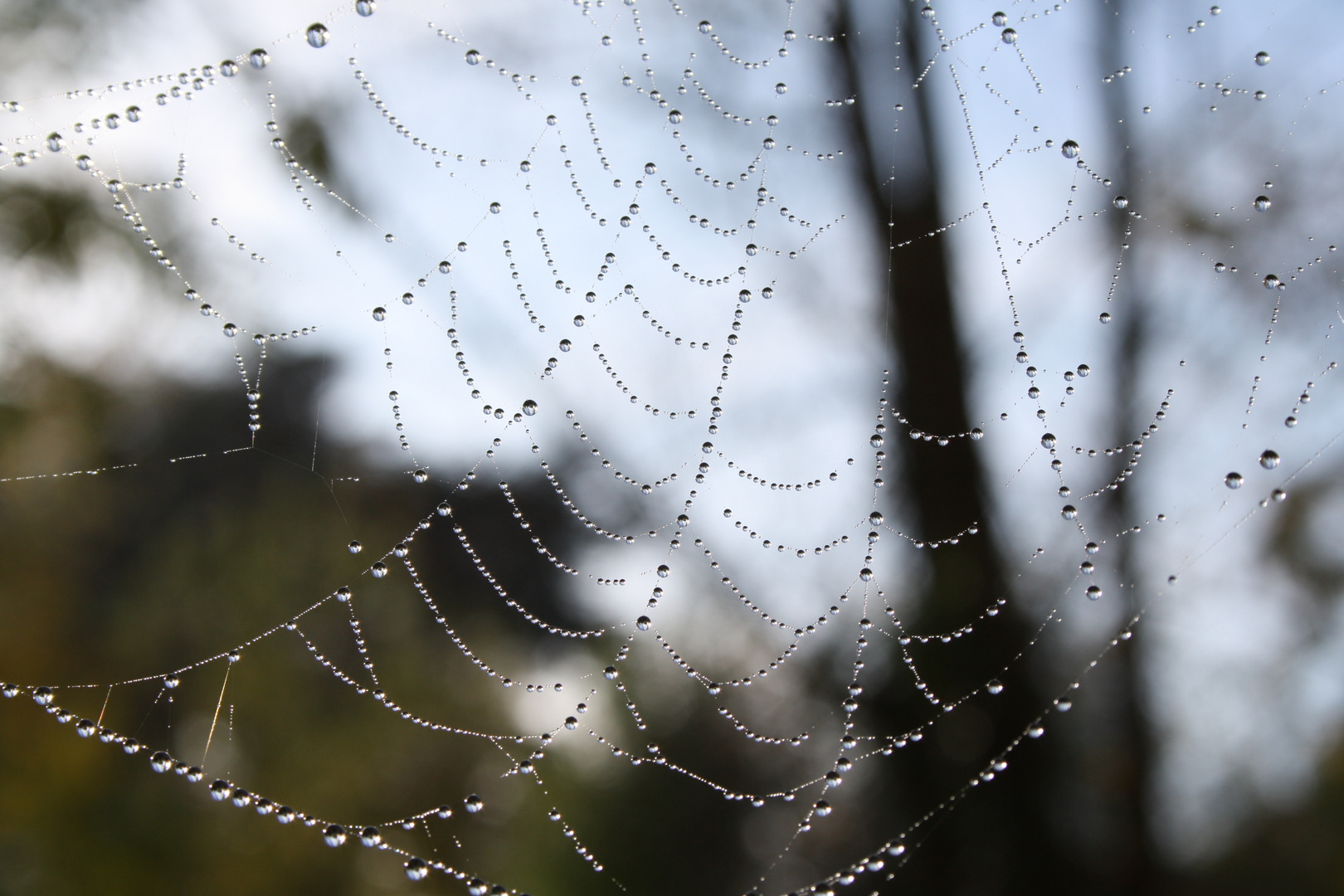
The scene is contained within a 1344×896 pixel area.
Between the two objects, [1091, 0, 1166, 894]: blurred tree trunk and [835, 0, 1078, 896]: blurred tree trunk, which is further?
[835, 0, 1078, 896]: blurred tree trunk

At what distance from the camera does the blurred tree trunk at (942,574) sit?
2598 millimetres

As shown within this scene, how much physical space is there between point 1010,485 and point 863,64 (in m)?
1.59

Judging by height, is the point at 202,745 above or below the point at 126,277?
below

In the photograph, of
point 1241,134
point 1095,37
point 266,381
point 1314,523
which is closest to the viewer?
point 1095,37

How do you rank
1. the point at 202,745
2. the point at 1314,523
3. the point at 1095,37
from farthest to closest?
the point at 202,745 → the point at 1314,523 → the point at 1095,37

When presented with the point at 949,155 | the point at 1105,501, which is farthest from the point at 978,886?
the point at 949,155

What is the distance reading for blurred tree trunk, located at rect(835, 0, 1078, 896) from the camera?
260 centimetres

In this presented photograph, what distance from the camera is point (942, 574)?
2.72 m

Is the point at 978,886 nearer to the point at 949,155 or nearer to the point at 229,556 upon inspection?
the point at 949,155

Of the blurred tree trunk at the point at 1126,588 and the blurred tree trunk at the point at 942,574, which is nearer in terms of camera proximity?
the blurred tree trunk at the point at 1126,588

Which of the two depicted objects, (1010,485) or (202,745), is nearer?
(1010,485)

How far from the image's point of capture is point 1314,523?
9.22 ft

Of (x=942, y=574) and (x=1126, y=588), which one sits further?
(x=942, y=574)

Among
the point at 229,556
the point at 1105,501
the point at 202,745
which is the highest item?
the point at 229,556
